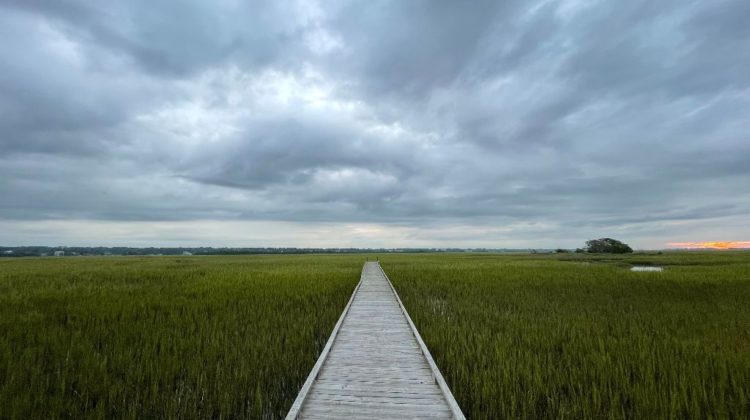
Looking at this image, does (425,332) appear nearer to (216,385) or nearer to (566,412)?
(566,412)

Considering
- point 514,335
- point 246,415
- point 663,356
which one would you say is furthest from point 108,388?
point 663,356

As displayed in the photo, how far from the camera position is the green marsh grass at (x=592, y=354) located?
4848mm

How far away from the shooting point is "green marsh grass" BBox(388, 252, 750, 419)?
485 cm

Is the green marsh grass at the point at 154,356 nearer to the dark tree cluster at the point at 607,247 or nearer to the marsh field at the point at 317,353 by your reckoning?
the marsh field at the point at 317,353

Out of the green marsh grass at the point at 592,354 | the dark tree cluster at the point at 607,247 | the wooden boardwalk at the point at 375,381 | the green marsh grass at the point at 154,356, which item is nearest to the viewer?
the wooden boardwalk at the point at 375,381

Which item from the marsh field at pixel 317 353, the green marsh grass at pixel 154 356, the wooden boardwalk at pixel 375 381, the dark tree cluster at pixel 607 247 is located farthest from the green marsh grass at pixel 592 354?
the dark tree cluster at pixel 607 247

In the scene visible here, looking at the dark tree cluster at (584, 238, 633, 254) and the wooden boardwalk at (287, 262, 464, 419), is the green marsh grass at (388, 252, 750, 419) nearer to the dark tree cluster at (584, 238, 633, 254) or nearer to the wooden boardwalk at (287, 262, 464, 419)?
the wooden boardwalk at (287, 262, 464, 419)

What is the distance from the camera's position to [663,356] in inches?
265

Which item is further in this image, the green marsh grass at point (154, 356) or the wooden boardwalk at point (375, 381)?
the green marsh grass at point (154, 356)

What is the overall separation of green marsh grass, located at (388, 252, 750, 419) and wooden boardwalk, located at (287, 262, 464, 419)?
0.61 metres

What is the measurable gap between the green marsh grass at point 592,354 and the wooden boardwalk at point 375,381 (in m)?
0.61

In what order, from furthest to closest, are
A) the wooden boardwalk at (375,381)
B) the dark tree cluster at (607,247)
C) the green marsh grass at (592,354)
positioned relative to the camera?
the dark tree cluster at (607,247), the green marsh grass at (592,354), the wooden boardwalk at (375,381)

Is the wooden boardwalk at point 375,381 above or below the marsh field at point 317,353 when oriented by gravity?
above

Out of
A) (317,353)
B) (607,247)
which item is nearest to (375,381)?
(317,353)
